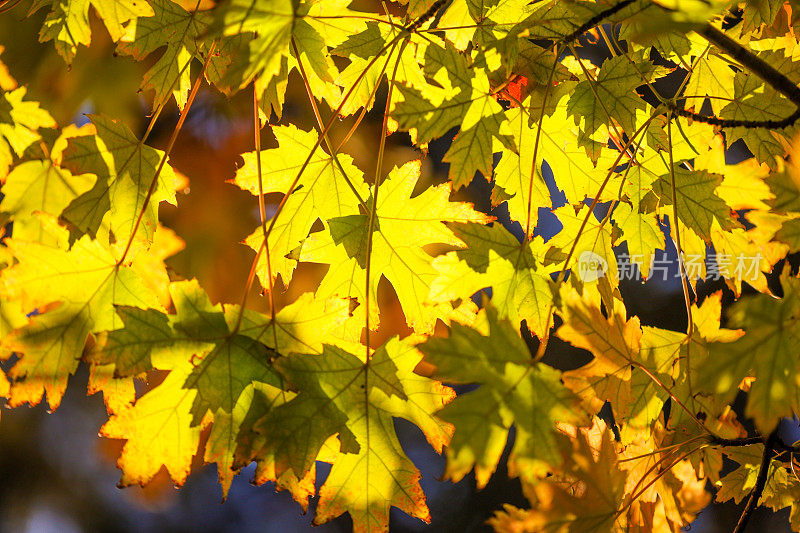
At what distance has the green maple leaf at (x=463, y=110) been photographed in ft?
2.15

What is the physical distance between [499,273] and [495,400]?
0.23 meters

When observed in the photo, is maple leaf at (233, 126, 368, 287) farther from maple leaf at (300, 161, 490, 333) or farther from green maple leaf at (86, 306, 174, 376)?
green maple leaf at (86, 306, 174, 376)

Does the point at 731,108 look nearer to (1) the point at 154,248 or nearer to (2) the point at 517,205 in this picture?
(2) the point at 517,205

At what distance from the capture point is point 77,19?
81 cm

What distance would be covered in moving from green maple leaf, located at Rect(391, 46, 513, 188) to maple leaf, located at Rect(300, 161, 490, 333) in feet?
0.33

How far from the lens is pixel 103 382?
0.65 m

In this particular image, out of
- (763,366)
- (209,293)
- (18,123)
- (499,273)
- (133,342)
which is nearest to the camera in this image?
(763,366)

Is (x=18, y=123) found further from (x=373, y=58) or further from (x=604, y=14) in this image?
(x=604, y=14)

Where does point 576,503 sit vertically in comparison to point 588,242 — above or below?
below

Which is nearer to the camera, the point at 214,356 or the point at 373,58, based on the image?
the point at 214,356

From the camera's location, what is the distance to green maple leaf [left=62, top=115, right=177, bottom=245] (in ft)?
2.40

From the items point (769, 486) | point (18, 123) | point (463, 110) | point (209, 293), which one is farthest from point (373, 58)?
point (209, 293)

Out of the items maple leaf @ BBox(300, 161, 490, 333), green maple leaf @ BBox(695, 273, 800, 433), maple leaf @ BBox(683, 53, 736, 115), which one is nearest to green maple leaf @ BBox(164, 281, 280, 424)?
maple leaf @ BBox(300, 161, 490, 333)

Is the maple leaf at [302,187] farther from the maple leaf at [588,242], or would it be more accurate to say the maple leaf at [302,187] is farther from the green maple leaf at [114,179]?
the maple leaf at [588,242]
